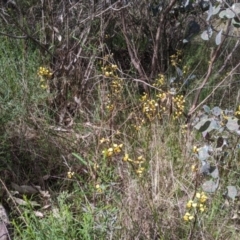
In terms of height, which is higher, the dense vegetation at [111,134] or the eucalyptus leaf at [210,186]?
the eucalyptus leaf at [210,186]

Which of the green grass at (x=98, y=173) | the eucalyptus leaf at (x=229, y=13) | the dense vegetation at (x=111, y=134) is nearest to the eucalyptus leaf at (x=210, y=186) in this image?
the dense vegetation at (x=111, y=134)

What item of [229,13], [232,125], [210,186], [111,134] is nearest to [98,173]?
[111,134]

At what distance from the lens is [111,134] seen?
276 centimetres

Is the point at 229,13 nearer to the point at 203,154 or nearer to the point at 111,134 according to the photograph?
the point at 203,154

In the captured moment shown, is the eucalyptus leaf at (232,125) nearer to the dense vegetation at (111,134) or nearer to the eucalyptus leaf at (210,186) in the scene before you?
the dense vegetation at (111,134)

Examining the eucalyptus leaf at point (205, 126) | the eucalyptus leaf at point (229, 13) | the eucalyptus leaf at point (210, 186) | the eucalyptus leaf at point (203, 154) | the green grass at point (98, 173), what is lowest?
the green grass at point (98, 173)

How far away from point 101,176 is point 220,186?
564 mm

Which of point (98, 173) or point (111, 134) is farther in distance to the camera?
point (111, 134)

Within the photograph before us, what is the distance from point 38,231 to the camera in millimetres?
2236

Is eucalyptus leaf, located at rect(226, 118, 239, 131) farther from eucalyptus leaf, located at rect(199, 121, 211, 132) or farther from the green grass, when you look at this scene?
the green grass

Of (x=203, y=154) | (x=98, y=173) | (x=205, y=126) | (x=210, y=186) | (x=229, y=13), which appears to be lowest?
(x=98, y=173)

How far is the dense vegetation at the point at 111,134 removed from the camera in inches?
87.1

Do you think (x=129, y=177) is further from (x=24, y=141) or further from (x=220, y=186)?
(x=24, y=141)

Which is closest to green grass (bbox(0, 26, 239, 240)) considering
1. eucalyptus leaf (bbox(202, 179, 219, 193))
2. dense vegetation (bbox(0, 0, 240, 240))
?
dense vegetation (bbox(0, 0, 240, 240))
